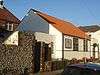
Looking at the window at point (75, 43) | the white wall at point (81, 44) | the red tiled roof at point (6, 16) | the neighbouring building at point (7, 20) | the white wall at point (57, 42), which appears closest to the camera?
the white wall at point (57, 42)

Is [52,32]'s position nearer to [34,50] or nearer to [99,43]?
[34,50]

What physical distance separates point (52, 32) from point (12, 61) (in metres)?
13.4

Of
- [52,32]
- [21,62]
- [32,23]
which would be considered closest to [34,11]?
[32,23]

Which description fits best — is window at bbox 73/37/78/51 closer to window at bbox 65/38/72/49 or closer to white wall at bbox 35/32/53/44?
window at bbox 65/38/72/49

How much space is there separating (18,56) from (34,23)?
13.5 metres

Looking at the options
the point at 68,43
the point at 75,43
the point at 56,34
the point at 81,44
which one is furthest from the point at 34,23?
the point at 81,44

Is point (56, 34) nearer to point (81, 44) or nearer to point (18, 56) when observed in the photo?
point (81, 44)

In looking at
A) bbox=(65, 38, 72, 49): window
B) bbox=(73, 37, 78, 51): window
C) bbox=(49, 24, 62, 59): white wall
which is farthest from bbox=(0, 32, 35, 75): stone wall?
bbox=(73, 37, 78, 51): window

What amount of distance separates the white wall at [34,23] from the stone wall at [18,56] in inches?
410

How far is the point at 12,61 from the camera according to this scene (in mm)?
19859

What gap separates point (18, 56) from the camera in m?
20.6

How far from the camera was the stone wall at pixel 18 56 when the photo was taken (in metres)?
19.1

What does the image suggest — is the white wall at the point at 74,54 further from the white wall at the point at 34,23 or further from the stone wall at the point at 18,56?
the stone wall at the point at 18,56

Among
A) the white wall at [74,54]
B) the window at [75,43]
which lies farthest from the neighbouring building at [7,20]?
the window at [75,43]
